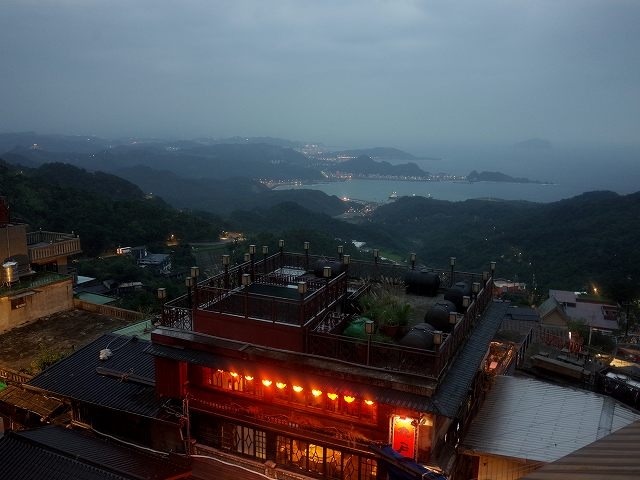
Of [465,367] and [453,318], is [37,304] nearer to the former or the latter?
[453,318]

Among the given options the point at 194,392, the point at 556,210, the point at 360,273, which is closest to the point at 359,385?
the point at 194,392

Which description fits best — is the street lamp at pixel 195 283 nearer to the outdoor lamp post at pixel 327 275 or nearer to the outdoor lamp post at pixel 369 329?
the outdoor lamp post at pixel 327 275

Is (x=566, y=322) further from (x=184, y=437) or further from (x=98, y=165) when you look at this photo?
(x=98, y=165)

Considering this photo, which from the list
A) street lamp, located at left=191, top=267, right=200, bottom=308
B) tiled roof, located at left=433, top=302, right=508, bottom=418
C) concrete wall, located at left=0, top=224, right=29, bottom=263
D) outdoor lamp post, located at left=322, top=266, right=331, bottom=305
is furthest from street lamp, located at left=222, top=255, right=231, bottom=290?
concrete wall, located at left=0, top=224, right=29, bottom=263

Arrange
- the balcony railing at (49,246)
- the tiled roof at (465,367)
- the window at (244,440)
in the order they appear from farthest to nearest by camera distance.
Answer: the balcony railing at (49,246)
the window at (244,440)
the tiled roof at (465,367)

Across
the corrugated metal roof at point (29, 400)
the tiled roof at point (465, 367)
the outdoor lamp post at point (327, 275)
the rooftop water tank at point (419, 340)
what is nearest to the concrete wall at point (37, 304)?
the corrugated metal roof at point (29, 400)
